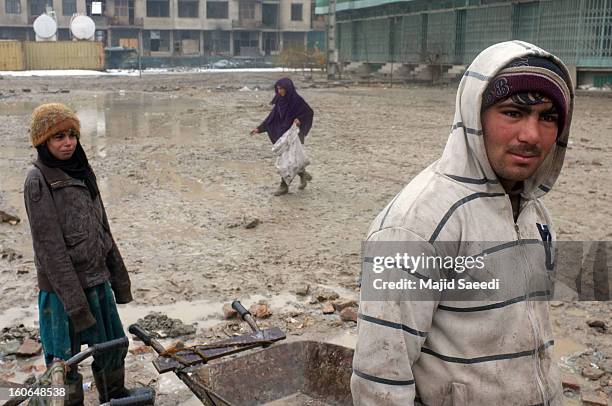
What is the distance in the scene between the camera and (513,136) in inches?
65.5

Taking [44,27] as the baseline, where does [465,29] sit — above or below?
below

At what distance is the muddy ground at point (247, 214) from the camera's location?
4832 millimetres

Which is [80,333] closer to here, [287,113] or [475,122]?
[475,122]

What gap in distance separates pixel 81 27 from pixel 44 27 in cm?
238

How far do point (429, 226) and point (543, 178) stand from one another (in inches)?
18.7

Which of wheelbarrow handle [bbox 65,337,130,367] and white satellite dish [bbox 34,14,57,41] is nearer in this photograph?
wheelbarrow handle [bbox 65,337,130,367]

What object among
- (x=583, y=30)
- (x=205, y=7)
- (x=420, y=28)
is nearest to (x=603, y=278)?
(x=583, y=30)

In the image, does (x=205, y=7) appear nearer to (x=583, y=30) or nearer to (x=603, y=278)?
(x=583, y=30)

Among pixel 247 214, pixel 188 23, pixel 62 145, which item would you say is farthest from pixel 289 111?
pixel 188 23

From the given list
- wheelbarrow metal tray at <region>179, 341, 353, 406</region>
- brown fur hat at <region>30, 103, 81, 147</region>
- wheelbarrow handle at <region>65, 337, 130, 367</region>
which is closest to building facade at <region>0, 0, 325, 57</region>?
brown fur hat at <region>30, 103, 81, 147</region>

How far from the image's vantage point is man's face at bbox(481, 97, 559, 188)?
166cm

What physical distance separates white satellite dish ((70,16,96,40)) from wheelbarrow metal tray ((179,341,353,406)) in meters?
45.4

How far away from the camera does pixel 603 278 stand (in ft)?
17.0

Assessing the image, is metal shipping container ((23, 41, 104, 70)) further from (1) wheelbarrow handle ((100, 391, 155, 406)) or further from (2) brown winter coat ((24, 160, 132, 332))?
(1) wheelbarrow handle ((100, 391, 155, 406))
